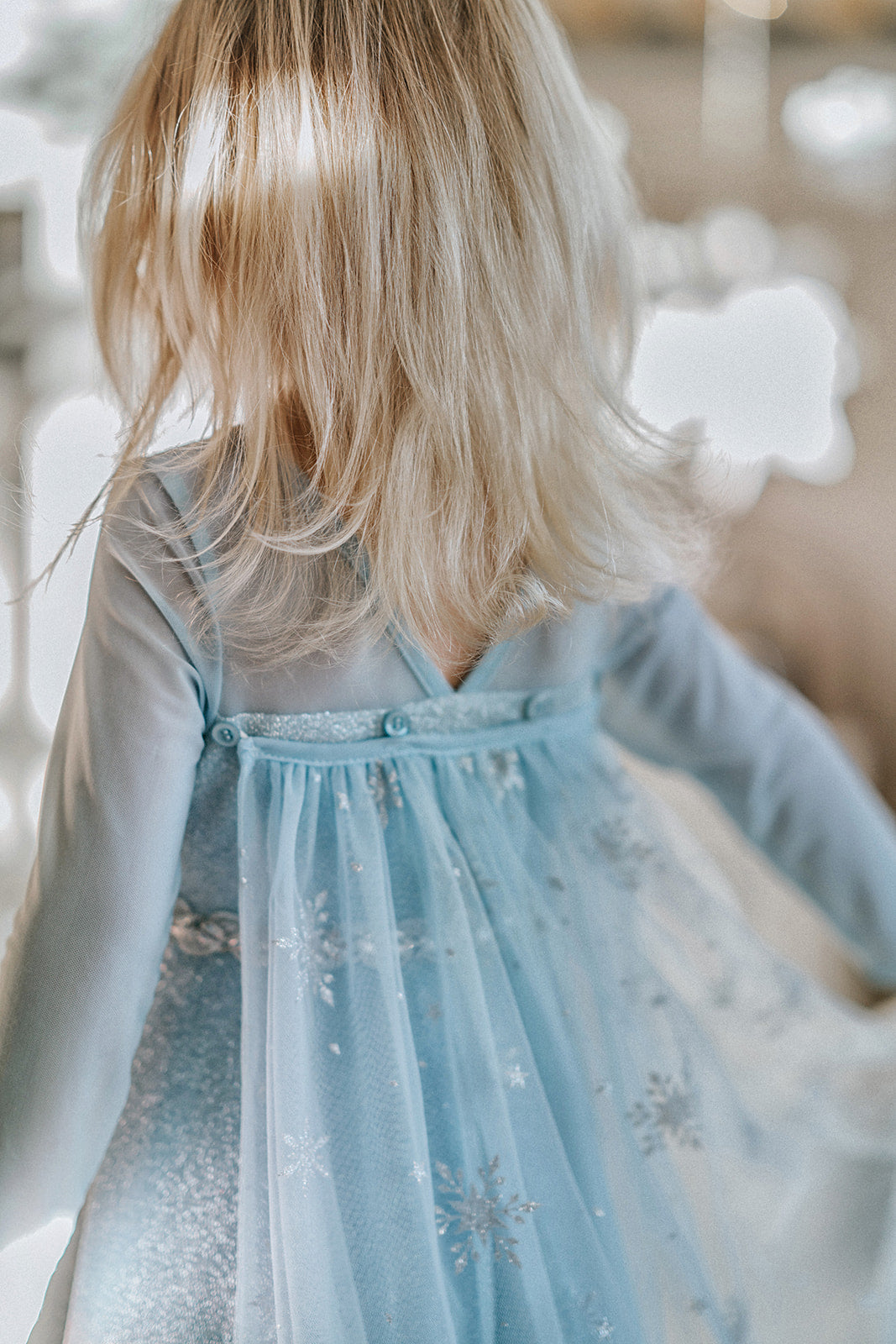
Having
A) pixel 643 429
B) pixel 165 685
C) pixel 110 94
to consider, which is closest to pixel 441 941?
pixel 165 685

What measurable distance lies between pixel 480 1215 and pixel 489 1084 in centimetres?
6

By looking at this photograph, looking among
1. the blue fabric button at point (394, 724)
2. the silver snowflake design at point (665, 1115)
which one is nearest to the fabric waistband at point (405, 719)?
the blue fabric button at point (394, 724)

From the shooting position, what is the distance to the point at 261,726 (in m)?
0.52

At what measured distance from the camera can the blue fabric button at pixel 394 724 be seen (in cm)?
A: 54

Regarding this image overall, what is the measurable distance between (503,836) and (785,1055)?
0.27m

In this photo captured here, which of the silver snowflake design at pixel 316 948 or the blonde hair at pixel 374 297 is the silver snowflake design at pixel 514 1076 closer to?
the silver snowflake design at pixel 316 948

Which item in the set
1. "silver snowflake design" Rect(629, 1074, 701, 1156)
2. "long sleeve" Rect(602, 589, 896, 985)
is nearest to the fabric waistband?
"long sleeve" Rect(602, 589, 896, 985)

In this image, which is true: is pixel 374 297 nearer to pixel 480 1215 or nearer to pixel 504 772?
pixel 504 772

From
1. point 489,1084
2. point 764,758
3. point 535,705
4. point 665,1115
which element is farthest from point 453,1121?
point 764,758

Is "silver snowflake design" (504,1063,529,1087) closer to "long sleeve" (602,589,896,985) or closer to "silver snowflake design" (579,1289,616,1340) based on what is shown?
"silver snowflake design" (579,1289,616,1340)

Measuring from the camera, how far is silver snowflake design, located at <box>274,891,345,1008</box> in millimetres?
497

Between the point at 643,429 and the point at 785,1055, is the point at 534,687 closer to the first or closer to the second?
the point at 643,429

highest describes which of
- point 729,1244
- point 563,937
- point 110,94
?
point 110,94

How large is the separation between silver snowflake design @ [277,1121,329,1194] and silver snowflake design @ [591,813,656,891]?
0.83ft
